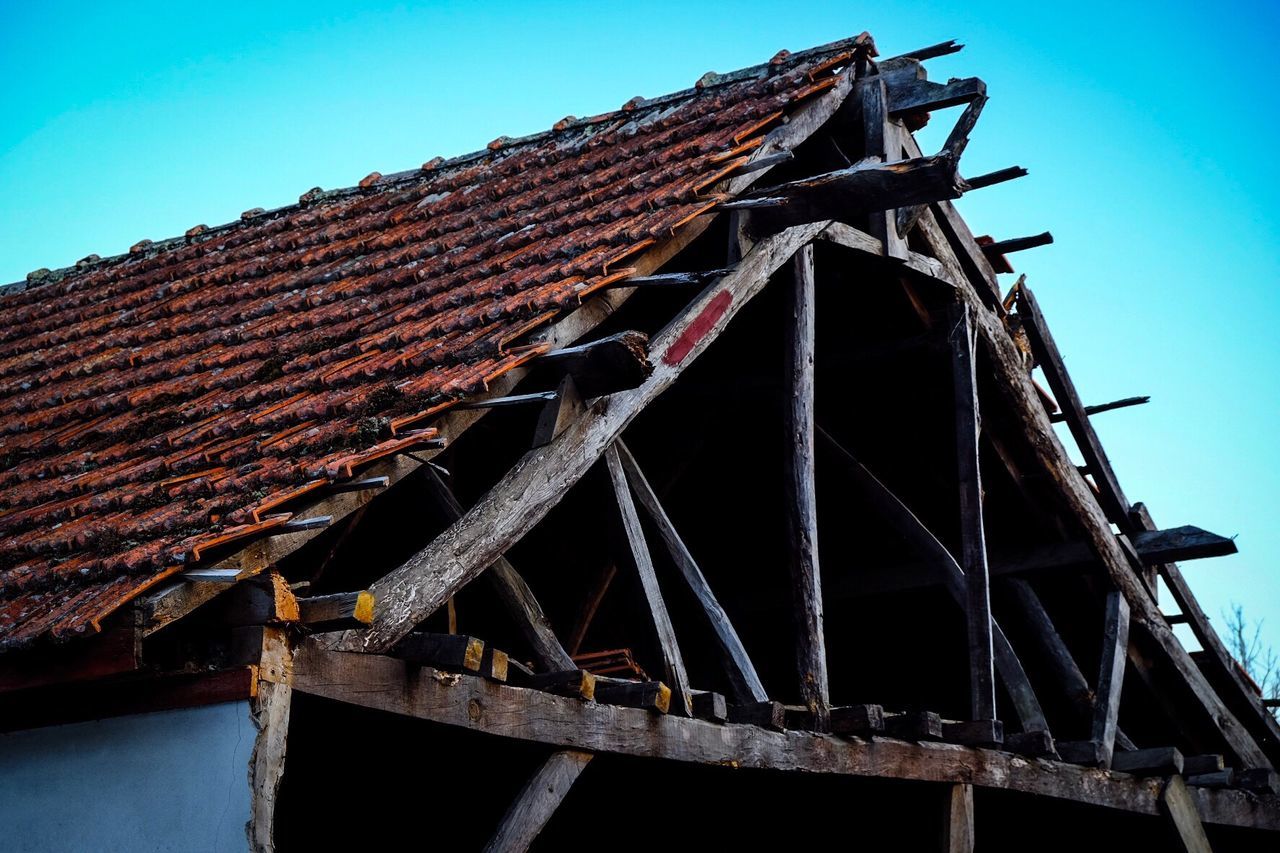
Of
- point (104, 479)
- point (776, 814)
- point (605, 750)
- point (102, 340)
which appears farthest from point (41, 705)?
point (776, 814)

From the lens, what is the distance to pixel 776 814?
264 inches

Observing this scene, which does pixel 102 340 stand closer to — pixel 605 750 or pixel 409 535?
pixel 409 535

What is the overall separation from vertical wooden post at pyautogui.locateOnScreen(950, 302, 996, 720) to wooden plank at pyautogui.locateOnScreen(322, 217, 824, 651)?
1.64 meters

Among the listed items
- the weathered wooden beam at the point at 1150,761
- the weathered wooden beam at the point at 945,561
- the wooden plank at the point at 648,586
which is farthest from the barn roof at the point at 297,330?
the weathered wooden beam at the point at 1150,761

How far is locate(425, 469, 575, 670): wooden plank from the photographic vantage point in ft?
16.2

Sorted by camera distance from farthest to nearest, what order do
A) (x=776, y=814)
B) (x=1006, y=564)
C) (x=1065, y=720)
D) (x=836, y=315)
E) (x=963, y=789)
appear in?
(x=1065, y=720), (x=1006, y=564), (x=836, y=315), (x=776, y=814), (x=963, y=789)

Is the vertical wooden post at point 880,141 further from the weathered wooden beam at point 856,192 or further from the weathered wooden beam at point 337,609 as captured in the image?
the weathered wooden beam at point 337,609

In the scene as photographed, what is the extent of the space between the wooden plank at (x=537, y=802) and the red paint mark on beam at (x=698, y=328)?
1.50m

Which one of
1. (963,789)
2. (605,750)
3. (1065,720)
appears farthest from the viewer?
(1065,720)

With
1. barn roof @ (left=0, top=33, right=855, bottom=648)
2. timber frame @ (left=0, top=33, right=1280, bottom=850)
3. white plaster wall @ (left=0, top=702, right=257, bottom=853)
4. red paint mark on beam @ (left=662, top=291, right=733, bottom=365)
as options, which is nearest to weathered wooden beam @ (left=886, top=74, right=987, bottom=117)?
timber frame @ (left=0, top=33, right=1280, bottom=850)

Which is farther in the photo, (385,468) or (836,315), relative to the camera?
(836,315)

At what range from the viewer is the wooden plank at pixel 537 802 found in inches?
164

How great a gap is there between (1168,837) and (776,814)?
8.28ft

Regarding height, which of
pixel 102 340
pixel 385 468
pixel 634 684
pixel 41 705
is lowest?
pixel 41 705
